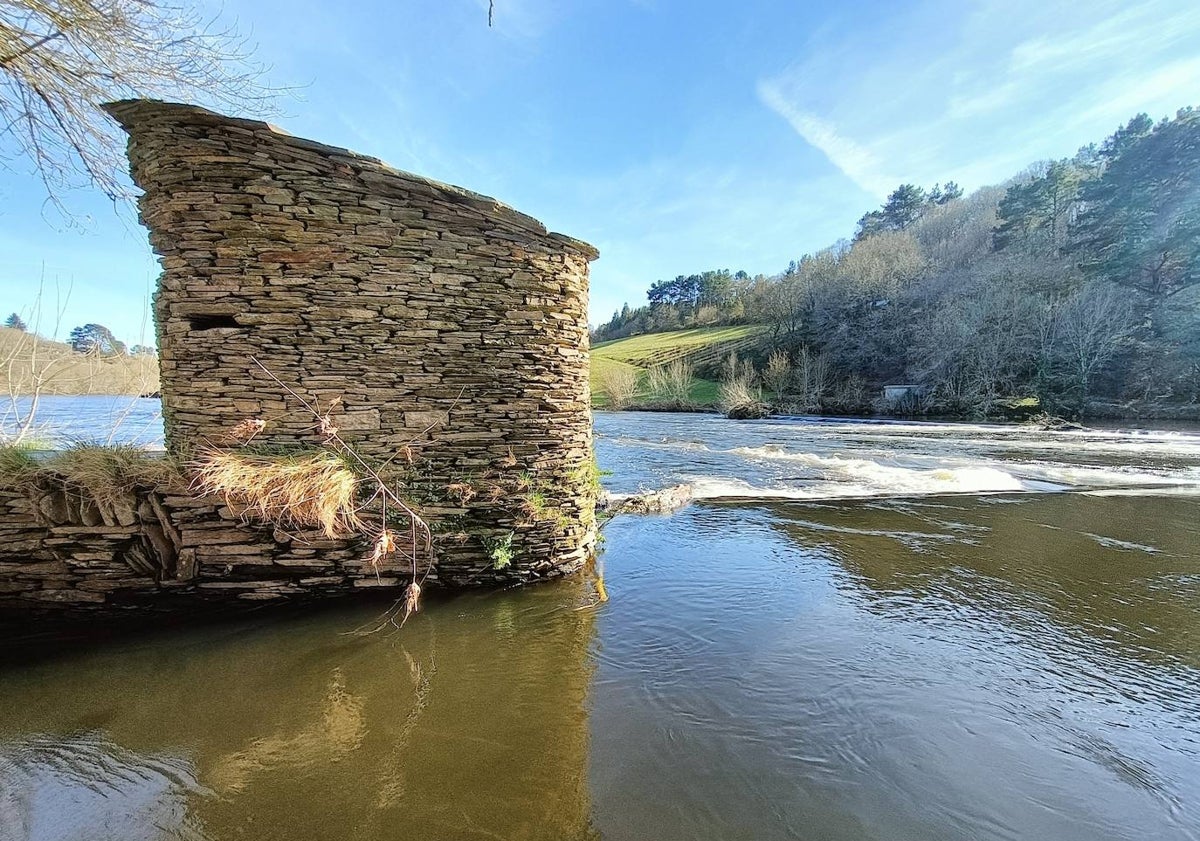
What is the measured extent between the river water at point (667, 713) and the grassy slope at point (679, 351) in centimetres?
3946

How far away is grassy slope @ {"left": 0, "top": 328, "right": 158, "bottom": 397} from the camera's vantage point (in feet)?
17.6

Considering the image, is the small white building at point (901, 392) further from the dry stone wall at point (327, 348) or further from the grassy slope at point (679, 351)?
the dry stone wall at point (327, 348)

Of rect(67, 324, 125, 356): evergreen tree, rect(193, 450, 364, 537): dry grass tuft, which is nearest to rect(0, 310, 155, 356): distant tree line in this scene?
rect(67, 324, 125, 356): evergreen tree

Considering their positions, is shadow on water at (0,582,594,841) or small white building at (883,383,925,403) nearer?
shadow on water at (0,582,594,841)

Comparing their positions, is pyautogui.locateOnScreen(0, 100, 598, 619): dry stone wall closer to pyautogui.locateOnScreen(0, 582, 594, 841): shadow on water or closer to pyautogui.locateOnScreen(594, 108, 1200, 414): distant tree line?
pyautogui.locateOnScreen(0, 582, 594, 841): shadow on water

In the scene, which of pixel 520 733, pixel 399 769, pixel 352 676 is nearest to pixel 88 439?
pixel 352 676

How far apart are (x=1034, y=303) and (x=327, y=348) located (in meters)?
46.5

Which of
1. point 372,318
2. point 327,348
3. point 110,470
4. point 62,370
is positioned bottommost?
point 110,470

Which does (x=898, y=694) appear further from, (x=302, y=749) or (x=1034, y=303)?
(x=1034, y=303)

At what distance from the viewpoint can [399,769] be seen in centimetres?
306

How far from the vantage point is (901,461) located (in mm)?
16094

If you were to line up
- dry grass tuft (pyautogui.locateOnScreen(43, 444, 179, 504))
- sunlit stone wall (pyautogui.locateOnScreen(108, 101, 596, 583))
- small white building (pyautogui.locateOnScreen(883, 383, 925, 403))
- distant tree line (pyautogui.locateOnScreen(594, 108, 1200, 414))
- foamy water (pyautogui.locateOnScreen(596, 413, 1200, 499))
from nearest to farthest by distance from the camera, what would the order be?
dry grass tuft (pyautogui.locateOnScreen(43, 444, 179, 504)), sunlit stone wall (pyautogui.locateOnScreen(108, 101, 596, 583)), foamy water (pyautogui.locateOnScreen(596, 413, 1200, 499)), distant tree line (pyautogui.locateOnScreen(594, 108, 1200, 414)), small white building (pyautogui.locateOnScreen(883, 383, 925, 403))

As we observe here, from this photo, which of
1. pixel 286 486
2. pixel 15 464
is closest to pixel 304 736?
pixel 286 486

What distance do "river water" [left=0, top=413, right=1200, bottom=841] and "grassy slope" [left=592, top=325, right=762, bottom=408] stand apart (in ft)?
129
